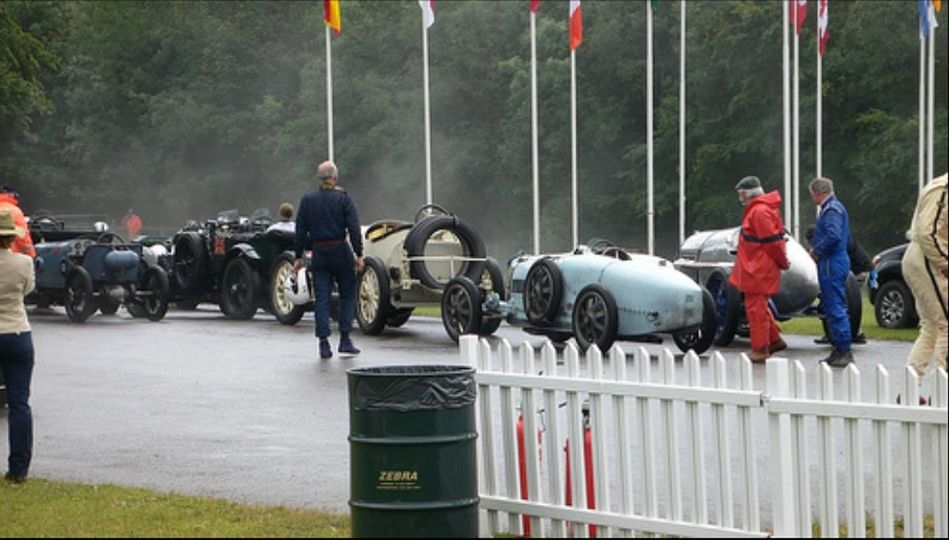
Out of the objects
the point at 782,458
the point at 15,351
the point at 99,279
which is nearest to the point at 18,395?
the point at 15,351

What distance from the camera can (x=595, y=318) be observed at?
1895 cm

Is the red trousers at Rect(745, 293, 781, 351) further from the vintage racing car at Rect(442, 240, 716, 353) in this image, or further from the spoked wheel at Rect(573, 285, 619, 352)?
the spoked wheel at Rect(573, 285, 619, 352)

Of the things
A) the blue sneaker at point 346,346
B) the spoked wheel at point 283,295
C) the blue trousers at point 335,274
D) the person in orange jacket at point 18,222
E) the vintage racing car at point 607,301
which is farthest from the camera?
the spoked wheel at point 283,295

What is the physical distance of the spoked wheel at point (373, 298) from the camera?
22594 mm

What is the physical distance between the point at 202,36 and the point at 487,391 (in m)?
81.7

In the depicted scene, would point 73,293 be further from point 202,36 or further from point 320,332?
point 202,36

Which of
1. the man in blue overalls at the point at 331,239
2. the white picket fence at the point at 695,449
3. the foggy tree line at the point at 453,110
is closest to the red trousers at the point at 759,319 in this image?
the man in blue overalls at the point at 331,239

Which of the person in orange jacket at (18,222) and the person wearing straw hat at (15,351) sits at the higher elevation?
the person in orange jacket at (18,222)

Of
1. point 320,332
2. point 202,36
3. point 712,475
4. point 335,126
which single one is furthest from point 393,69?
point 712,475

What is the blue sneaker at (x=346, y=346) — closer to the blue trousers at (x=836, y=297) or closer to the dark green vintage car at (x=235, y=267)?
the blue trousers at (x=836, y=297)

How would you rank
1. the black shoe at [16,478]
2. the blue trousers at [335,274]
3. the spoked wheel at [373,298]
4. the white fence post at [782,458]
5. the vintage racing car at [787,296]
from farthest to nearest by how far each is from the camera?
1. the spoked wheel at [373,298]
2. the vintage racing car at [787,296]
3. the blue trousers at [335,274]
4. the black shoe at [16,478]
5. the white fence post at [782,458]

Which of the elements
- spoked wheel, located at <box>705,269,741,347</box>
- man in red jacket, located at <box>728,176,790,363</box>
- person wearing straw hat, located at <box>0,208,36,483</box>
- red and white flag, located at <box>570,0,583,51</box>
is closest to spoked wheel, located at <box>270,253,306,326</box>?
spoked wheel, located at <box>705,269,741,347</box>

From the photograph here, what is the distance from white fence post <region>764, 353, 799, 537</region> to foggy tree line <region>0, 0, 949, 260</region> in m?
35.2

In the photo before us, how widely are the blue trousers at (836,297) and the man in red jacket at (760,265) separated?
1.60 feet
